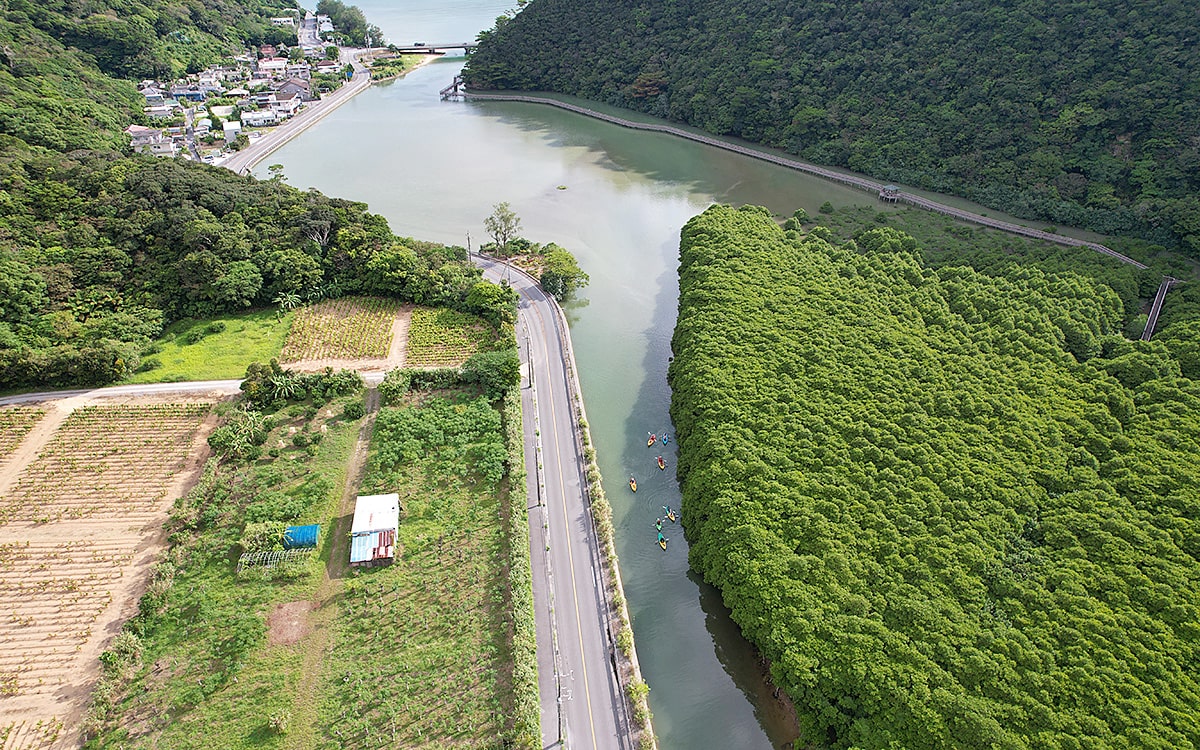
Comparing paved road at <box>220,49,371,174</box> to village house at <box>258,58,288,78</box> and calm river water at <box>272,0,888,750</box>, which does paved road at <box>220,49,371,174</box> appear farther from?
village house at <box>258,58,288,78</box>

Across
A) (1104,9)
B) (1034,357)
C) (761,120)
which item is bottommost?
(1034,357)

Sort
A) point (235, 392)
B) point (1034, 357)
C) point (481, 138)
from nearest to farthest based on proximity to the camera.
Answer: point (1034, 357) → point (235, 392) → point (481, 138)

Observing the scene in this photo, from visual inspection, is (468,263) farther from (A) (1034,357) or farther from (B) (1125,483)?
(B) (1125,483)

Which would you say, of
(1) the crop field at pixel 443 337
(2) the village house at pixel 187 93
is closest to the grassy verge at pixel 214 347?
(1) the crop field at pixel 443 337

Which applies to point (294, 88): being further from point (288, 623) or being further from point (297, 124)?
point (288, 623)

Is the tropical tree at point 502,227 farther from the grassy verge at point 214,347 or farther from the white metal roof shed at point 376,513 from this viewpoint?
the white metal roof shed at point 376,513

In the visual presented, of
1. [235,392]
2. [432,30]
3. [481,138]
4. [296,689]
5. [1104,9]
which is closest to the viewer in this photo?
[296,689]

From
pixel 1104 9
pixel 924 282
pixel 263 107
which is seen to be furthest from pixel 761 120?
pixel 263 107
